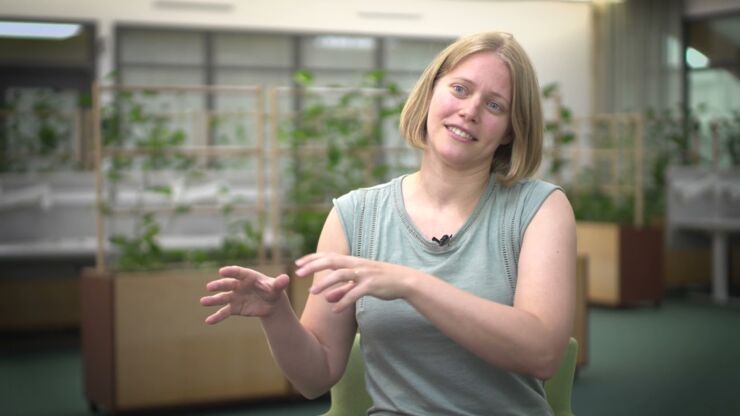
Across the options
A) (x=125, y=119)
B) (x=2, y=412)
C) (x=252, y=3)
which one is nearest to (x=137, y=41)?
(x=252, y=3)

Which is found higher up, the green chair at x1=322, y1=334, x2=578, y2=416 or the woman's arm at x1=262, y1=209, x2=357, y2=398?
the woman's arm at x1=262, y1=209, x2=357, y2=398

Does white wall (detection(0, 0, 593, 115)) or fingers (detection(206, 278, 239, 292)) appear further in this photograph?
white wall (detection(0, 0, 593, 115))

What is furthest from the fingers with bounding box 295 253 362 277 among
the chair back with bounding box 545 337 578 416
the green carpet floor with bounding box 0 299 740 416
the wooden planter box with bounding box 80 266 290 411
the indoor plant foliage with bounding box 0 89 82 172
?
the indoor plant foliage with bounding box 0 89 82 172

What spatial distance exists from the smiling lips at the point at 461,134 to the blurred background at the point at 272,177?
2.97 m

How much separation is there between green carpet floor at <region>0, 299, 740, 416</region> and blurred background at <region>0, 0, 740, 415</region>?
24mm

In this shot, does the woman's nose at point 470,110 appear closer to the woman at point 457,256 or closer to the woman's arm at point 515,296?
the woman at point 457,256

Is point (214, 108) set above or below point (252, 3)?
below

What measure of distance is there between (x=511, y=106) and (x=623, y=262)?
20.2 ft

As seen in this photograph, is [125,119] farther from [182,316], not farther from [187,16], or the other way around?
[187,16]

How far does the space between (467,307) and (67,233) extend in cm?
581

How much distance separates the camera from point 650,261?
25.0 ft

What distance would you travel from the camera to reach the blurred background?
14.8 ft

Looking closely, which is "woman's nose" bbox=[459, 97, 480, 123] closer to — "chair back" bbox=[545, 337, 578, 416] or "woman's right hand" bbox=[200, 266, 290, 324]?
"woman's right hand" bbox=[200, 266, 290, 324]

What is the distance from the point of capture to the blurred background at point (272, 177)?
4523 mm
